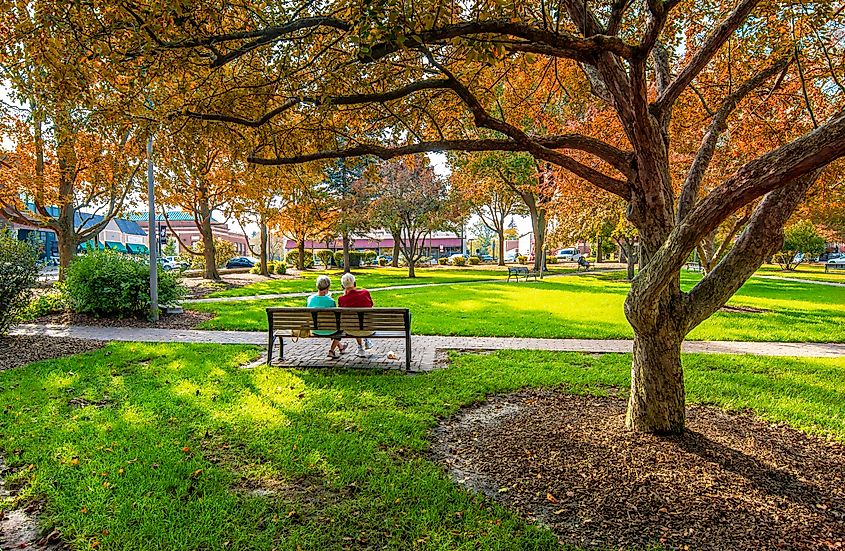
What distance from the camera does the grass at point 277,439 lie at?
3.00 metres

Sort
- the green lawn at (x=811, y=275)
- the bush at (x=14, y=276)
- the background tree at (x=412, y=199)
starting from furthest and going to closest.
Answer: the green lawn at (x=811, y=275) → the background tree at (x=412, y=199) → the bush at (x=14, y=276)

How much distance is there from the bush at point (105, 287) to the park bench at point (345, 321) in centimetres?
657

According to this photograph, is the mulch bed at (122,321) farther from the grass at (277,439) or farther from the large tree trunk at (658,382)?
the large tree trunk at (658,382)

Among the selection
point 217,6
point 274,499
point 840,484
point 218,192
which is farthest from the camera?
point 218,192

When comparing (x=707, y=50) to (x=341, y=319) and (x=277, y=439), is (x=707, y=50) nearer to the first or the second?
(x=277, y=439)

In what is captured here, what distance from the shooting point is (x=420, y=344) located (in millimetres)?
8938

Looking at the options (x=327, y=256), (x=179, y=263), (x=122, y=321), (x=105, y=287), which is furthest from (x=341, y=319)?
(x=327, y=256)

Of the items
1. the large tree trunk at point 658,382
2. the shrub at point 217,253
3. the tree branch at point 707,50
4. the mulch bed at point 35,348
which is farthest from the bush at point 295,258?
the large tree trunk at point 658,382

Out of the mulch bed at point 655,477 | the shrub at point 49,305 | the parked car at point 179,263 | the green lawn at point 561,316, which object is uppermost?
the parked car at point 179,263

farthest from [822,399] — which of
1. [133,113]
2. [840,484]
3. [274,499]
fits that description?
[133,113]

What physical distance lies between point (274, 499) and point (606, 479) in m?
2.42

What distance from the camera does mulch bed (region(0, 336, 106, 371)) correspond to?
7562mm

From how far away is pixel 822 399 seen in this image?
5.77 metres

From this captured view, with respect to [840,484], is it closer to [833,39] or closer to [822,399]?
[822,399]
